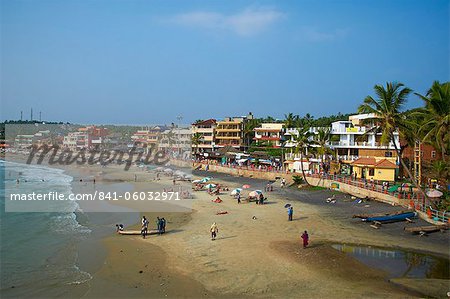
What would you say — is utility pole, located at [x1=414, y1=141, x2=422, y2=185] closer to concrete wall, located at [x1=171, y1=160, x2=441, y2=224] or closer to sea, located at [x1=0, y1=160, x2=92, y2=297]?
concrete wall, located at [x1=171, y1=160, x2=441, y2=224]

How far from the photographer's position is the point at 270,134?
7131 cm

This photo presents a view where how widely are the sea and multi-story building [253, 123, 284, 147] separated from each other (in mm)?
41067

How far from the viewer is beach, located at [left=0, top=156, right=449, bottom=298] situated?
14.5 meters

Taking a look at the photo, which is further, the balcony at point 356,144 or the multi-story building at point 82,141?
the multi-story building at point 82,141

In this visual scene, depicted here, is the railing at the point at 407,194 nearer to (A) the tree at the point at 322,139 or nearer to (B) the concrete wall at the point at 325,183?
(B) the concrete wall at the point at 325,183

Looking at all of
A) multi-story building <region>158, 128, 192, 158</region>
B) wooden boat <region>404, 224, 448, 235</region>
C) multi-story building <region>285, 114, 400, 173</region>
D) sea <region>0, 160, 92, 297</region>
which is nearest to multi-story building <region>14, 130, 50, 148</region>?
multi-story building <region>158, 128, 192, 158</region>

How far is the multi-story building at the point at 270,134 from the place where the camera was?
6944 centimetres

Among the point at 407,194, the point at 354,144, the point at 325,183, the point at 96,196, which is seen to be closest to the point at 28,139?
the point at 96,196

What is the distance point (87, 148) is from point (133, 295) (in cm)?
12218

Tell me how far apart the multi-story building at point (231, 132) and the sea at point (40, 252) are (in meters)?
45.2

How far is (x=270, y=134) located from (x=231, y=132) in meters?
9.12

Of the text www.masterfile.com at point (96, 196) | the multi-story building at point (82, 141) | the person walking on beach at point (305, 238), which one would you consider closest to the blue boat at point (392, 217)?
the person walking on beach at point (305, 238)

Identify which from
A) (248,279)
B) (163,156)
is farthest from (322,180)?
(163,156)

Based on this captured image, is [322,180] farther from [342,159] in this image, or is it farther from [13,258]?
[13,258]
